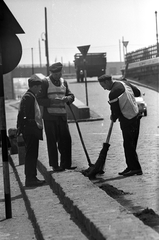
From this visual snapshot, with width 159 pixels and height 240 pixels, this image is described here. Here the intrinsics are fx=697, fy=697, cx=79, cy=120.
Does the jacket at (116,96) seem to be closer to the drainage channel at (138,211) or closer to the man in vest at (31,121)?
the man in vest at (31,121)

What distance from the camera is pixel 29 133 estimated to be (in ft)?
30.3

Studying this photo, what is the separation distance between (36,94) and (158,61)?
103ft

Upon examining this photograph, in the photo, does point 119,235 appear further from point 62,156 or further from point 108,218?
point 62,156

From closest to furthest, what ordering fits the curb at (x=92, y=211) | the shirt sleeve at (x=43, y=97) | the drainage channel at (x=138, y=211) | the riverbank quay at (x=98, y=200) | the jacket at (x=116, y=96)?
the curb at (x=92, y=211) → the riverbank quay at (x=98, y=200) → the drainage channel at (x=138, y=211) → the jacket at (x=116, y=96) → the shirt sleeve at (x=43, y=97)

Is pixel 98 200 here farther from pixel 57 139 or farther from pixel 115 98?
pixel 57 139

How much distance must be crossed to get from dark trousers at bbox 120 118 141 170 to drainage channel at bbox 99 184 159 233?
112 cm

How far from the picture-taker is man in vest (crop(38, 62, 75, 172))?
32.3 feet

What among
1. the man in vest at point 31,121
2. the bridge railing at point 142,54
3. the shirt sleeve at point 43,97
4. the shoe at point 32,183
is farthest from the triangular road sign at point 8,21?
the bridge railing at point 142,54

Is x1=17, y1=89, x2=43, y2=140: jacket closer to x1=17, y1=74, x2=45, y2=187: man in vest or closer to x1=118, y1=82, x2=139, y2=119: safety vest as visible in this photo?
x1=17, y1=74, x2=45, y2=187: man in vest

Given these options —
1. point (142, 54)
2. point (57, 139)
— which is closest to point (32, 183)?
point (57, 139)

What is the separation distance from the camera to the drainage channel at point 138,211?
591 cm

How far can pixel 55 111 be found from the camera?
389 inches

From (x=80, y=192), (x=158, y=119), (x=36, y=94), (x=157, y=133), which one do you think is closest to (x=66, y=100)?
(x=36, y=94)

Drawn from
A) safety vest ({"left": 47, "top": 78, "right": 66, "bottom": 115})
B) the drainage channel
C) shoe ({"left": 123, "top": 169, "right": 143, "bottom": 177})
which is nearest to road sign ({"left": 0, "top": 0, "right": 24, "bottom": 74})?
the drainage channel
